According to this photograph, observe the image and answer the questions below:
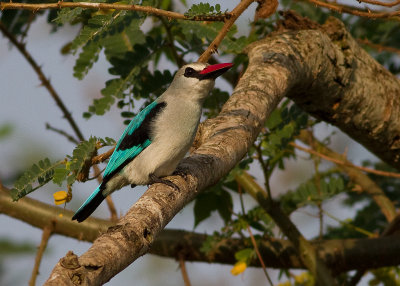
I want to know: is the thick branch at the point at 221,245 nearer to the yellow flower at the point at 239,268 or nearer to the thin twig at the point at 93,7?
the yellow flower at the point at 239,268

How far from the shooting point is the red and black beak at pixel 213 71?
3811mm

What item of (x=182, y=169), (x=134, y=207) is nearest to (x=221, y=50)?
(x=182, y=169)

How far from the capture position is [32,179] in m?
2.95

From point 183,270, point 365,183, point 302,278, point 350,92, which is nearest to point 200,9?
point 350,92

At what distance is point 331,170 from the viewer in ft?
19.0

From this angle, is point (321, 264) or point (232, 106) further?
point (321, 264)

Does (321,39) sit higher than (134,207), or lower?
higher

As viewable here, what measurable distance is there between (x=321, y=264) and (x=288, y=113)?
3.87 feet

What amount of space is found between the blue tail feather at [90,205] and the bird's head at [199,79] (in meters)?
0.85

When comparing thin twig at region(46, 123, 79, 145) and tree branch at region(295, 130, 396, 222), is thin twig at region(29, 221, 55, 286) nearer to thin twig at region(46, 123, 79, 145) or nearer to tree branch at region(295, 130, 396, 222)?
thin twig at region(46, 123, 79, 145)

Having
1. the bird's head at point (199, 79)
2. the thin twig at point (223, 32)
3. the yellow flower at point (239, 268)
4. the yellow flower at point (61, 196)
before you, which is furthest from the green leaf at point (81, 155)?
the yellow flower at point (239, 268)

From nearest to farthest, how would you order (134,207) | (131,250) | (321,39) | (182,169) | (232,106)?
(131,250)
(134,207)
(182,169)
(232,106)
(321,39)

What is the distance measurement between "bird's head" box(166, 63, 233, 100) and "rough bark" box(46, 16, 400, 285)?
18cm

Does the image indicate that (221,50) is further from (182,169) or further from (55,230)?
A: (55,230)
